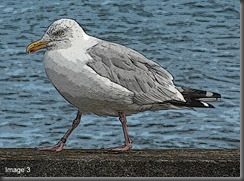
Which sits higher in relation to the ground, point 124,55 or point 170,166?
point 124,55

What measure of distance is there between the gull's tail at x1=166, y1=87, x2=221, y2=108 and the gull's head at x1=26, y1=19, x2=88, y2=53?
0.48 m

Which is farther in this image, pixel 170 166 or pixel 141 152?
pixel 141 152

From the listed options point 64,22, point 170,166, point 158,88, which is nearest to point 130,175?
point 170,166

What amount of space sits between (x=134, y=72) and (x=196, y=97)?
0.90 feet

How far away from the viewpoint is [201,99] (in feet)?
7.45

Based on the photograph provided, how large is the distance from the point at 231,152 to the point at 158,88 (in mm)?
391

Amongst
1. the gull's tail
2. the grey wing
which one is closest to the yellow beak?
the grey wing

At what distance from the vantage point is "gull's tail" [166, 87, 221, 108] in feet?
7.39

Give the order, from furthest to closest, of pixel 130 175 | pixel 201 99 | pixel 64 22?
pixel 201 99 < pixel 64 22 < pixel 130 175

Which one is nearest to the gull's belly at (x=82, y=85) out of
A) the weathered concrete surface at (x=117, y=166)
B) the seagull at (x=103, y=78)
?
the seagull at (x=103, y=78)

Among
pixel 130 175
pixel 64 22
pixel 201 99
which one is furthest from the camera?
pixel 201 99

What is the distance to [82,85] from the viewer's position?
2.09 m

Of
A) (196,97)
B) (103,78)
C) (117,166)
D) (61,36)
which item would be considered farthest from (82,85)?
(196,97)

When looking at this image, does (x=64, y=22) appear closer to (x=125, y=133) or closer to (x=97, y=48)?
(x=97, y=48)
